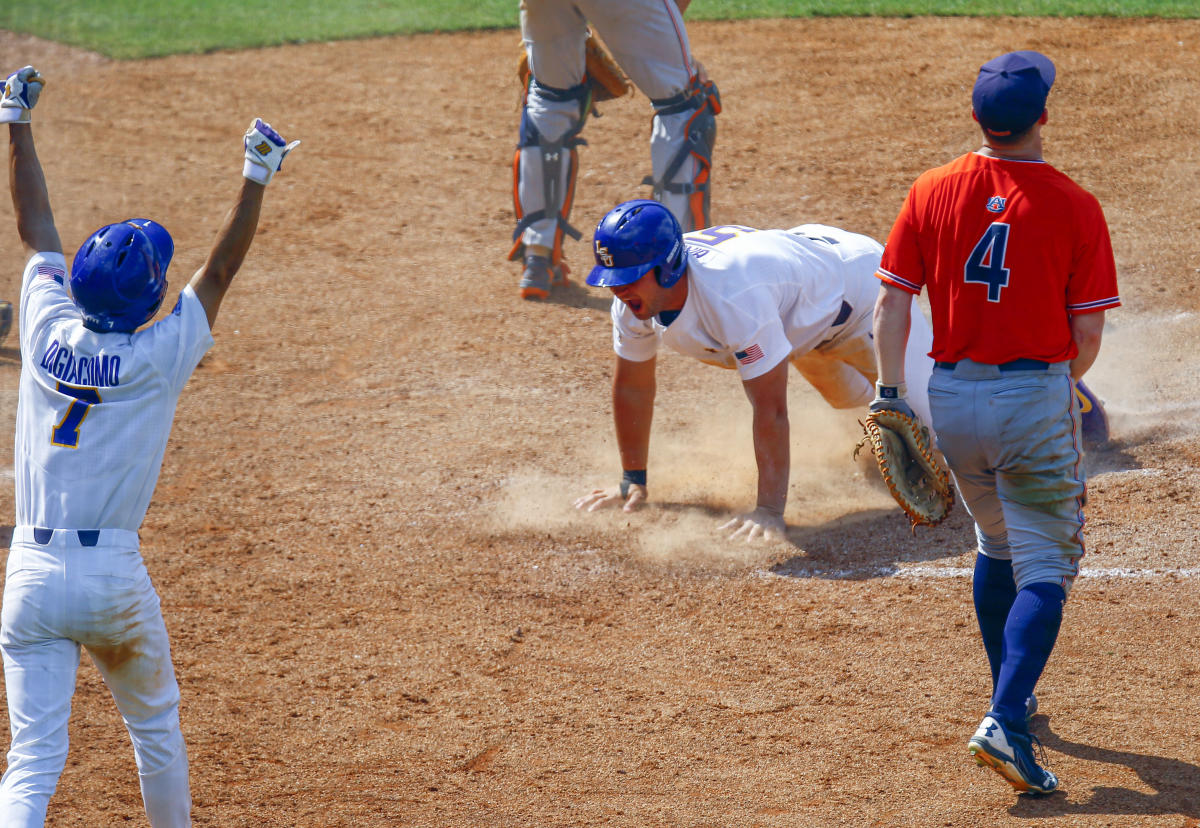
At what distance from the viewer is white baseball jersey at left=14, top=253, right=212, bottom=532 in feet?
9.71

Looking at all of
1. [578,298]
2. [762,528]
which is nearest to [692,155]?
[578,298]

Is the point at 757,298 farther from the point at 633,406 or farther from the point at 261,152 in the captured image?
the point at 261,152

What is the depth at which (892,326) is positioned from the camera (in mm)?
3482

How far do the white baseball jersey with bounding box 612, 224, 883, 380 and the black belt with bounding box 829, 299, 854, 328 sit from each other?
0.02m

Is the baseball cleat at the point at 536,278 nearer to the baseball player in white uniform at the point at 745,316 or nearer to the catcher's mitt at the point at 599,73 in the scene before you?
the catcher's mitt at the point at 599,73

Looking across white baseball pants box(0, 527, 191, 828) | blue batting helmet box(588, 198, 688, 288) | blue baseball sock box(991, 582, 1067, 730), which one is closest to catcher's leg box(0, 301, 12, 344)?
blue batting helmet box(588, 198, 688, 288)

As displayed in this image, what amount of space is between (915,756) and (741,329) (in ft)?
5.43

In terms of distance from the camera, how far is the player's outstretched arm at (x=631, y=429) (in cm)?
516

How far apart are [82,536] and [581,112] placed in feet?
17.5

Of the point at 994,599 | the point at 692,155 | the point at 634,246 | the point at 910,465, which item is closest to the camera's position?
the point at 994,599

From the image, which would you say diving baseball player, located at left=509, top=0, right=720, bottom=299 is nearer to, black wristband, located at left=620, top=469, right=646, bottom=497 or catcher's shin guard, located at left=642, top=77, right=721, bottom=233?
catcher's shin guard, located at left=642, top=77, right=721, bottom=233

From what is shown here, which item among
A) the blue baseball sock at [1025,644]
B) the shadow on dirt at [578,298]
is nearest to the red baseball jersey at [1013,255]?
the blue baseball sock at [1025,644]

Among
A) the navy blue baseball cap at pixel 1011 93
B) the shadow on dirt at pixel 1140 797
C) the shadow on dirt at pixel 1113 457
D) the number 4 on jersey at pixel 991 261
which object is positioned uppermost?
the navy blue baseball cap at pixel 1011 93

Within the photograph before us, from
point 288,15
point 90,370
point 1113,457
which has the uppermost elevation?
point 288,15
